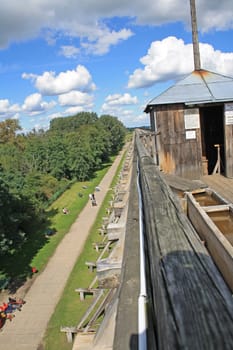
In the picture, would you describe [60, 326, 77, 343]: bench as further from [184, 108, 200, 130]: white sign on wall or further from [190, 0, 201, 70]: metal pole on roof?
[190, 0, 201, 70]: metal pole on roof

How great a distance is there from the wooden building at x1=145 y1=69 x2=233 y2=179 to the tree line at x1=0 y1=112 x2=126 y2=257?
12.9 meters

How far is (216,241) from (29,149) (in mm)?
45902

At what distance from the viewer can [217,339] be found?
32.9 inches

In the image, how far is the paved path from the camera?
1357 cm

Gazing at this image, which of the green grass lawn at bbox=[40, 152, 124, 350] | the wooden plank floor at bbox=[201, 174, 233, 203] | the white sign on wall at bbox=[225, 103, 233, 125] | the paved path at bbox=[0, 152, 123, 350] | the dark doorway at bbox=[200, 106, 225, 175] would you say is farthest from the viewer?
the paved path at bbox=[0, 152, 123, 350]

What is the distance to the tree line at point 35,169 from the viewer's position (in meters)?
20.2

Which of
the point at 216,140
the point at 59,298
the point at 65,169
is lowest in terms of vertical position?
the point at 59,298

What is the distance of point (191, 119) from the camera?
828cm

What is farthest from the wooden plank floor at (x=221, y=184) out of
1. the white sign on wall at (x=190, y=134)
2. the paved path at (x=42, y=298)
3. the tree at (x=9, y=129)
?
the tree at (x=9, y=129)

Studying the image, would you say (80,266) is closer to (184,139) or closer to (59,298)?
(59,298)

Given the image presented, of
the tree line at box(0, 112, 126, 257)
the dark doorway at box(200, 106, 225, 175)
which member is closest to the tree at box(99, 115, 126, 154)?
the tree line at box(0, 112, 126, 257)

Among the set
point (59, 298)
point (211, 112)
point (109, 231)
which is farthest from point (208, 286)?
point (59, 298)

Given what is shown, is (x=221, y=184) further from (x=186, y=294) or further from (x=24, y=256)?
(x=24, y=256)

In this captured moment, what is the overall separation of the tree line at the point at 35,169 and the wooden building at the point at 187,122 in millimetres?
12908
